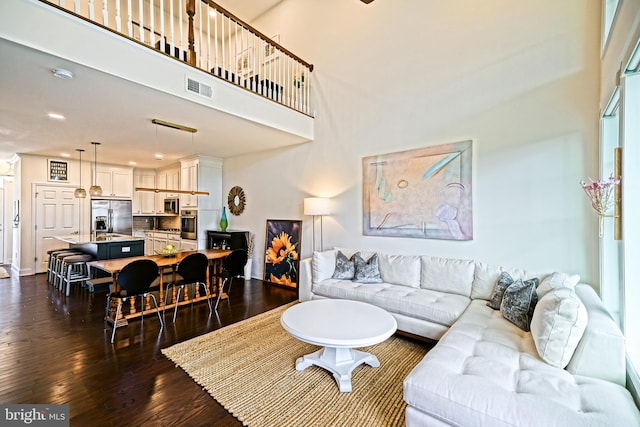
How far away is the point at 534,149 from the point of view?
311cm

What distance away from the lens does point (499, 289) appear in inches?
112

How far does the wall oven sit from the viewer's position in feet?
21.3

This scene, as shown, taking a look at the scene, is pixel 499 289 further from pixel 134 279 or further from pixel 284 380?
pixel 134 279

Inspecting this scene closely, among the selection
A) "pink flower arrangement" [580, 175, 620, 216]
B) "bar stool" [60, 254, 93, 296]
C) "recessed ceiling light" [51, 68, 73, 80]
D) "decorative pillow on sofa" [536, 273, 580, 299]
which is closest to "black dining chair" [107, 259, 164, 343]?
"recessed ceiling light" [51, 68, 73, 80]

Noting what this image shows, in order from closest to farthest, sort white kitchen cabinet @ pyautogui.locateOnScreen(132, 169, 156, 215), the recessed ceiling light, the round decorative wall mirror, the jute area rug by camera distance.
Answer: the jute area rug
the recessed ceiling light
the round decorative wall mirror
white kitchen cabinet @ pyautogui.locateOnScreen(132, 169, 156, 215)

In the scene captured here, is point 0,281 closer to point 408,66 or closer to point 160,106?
point 160,106

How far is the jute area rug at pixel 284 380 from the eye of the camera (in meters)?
1.96

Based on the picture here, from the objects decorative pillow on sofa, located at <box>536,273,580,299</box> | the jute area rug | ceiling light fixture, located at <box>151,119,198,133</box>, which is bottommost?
the jute area rug

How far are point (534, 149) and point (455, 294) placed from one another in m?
1.84

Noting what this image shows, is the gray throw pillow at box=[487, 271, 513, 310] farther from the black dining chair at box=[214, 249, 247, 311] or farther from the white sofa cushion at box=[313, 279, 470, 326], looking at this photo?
the black dining chair at box=[214, 249, 247, 311]

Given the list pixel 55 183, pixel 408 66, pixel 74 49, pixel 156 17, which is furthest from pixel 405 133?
pixel 55 183

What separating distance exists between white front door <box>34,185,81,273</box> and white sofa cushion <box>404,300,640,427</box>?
8424 mm

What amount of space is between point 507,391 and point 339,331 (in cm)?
112

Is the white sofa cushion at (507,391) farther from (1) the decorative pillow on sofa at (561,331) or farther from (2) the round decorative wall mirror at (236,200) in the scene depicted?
(2) the round decorative wall mirror at (236,200)
